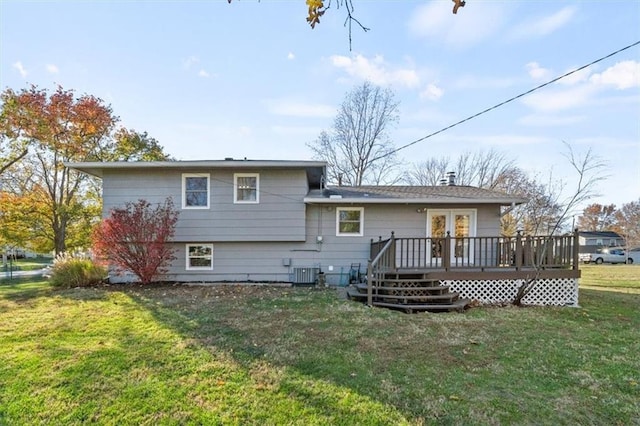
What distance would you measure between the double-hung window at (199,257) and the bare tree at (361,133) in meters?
14.6

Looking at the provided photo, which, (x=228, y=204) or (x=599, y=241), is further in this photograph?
(x=599, y=241)

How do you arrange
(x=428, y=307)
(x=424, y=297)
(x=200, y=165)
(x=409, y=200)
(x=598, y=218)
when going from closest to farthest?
1. (x=428, y=307)
2. (x=424, y=297)
3. (x=200, y=165)
4. (x=409, y=200)
5. (x=598, y=218)

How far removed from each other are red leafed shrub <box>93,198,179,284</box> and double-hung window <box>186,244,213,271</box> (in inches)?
36.1

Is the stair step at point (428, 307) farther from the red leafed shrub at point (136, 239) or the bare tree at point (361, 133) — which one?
the bare tree at point (361, 133)

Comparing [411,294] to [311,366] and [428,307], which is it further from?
[311,366]

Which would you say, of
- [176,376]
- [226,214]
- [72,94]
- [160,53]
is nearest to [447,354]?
[176,376]

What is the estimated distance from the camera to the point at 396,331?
5.54 meters

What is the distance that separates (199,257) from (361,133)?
16.8 m

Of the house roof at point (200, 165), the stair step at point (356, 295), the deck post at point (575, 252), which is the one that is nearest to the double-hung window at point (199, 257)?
the house roof at point (200, 165)

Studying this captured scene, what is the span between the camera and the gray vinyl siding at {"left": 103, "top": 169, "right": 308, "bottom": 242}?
10.4m

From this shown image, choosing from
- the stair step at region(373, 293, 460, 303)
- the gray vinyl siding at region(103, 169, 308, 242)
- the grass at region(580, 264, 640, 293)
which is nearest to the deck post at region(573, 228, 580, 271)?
the stair step at region(373, 293, 460, 303)

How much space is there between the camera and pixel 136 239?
939 centimetres

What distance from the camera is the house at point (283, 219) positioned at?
10.3 m

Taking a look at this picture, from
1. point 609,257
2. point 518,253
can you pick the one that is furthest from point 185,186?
point 609,257
